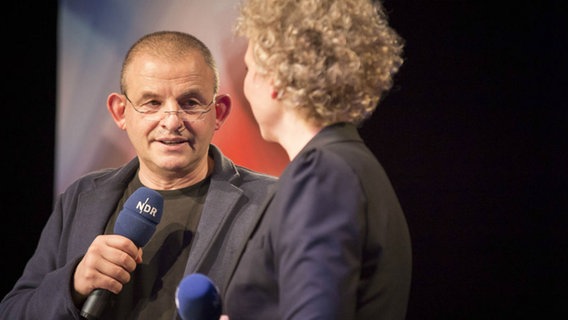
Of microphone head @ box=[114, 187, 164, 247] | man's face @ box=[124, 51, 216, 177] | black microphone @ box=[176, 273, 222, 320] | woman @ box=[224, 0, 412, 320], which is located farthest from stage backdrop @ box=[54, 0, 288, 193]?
black microphone @ box=[176, 273, 222, 320]

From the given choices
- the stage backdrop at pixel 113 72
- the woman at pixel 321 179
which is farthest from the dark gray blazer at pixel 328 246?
the stage backdrop at pixel 113 72

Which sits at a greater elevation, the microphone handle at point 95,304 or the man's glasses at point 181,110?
the man's glasses at point 181,110

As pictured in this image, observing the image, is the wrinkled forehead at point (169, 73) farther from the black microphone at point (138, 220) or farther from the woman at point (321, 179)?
the woman at point (321, 179)

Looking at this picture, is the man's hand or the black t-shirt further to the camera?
the black t-shirt

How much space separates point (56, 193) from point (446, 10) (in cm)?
157

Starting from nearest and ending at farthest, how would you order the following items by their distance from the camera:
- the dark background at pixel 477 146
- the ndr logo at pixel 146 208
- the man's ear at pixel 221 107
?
the ndr logo at pixel 146 208 → the man's ear at pixel 221 107 → the dark background at pixel 477 146

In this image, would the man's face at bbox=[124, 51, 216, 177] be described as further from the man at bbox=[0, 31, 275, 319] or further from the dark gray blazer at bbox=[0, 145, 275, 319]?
the dark gray blazer at bbox=[0, 145, 275, 319]

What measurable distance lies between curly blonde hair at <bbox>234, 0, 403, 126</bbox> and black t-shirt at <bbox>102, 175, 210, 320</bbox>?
0.79 meters

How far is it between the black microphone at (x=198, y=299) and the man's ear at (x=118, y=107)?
1074 millimetres

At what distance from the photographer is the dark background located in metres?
2.62

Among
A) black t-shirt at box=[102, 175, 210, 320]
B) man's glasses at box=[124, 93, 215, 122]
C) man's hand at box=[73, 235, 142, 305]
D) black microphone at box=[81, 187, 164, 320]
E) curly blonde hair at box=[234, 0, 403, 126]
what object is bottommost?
black t-shirt at box=[102, 175, 210, 320]

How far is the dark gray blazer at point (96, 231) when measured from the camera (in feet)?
5.95

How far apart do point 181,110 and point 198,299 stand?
3.02ft

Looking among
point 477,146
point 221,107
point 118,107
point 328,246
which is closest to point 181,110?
point 221,107
